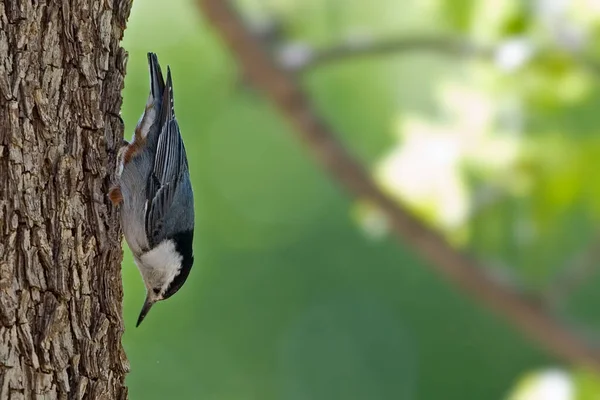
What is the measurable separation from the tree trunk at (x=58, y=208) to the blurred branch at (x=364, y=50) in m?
2.63

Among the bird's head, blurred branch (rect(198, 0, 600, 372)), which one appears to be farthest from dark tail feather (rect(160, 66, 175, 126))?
blurred branch (rect(198, 0, 600, 372))

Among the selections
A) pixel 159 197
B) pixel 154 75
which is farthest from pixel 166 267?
pixel 154 75

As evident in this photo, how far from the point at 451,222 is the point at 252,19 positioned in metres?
1.58

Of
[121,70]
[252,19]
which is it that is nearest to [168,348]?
[252,19]

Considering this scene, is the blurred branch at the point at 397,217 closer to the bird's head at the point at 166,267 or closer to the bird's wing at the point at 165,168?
the bird's wing at the point at 165,168

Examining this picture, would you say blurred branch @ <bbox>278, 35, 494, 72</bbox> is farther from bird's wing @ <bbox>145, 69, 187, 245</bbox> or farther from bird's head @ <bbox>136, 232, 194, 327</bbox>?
bird's head @ <bbox>136, 232, 194, 327</bbox>

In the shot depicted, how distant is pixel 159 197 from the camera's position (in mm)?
3492

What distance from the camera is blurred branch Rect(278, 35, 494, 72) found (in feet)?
16.2

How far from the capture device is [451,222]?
523 cm

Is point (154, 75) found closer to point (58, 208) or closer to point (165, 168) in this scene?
point (165, 168)

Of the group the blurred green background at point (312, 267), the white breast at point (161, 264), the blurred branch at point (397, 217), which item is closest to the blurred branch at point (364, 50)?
the blurred branch at point (397, 217)

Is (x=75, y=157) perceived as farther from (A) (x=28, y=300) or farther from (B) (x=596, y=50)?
(B) (x=596, y=50)

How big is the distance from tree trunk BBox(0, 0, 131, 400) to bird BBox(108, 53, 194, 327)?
0.90 meters

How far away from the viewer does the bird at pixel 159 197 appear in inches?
134
